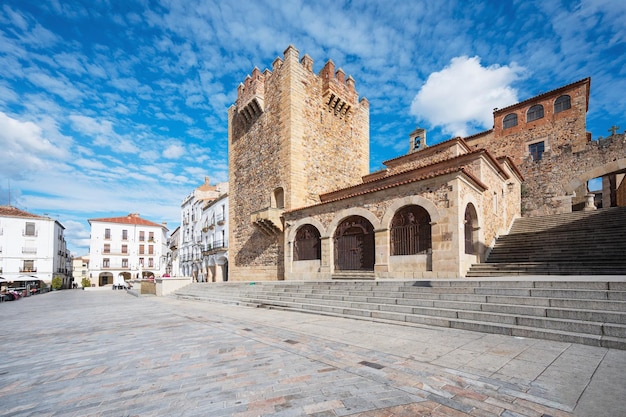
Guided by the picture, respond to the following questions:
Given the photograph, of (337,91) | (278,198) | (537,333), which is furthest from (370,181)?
(537,333)

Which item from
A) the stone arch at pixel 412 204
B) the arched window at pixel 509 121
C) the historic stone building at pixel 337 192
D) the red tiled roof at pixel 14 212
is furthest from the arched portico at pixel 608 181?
the red tiled roof at pixel 14 212

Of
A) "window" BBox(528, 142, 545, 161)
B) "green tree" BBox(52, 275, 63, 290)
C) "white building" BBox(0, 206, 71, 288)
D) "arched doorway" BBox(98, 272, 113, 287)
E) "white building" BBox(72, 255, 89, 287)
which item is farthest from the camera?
"white building" BBox(72, 255, 89, 287)

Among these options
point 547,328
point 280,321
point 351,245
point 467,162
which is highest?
point 467,162

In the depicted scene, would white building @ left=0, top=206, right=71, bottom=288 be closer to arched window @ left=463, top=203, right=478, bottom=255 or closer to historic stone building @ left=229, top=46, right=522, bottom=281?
historic stone building @ left=229, top=46, right=522, bottom=281

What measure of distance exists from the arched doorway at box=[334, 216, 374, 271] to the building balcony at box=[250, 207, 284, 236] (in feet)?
13.2

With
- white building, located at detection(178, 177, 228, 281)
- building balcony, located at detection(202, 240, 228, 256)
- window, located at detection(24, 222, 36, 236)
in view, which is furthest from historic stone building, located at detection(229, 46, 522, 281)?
window, located at detection(24, 222, 36, 236)

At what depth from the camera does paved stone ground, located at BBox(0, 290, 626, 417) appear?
2.75 m

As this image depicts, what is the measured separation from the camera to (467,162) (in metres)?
13.1

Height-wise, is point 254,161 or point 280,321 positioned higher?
point 254,161

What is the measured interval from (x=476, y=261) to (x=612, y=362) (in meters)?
8.39

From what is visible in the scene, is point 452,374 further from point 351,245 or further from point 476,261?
point 351,245

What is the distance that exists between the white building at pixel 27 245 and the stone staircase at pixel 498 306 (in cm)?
4079

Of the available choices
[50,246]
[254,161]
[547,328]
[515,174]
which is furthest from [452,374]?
[50,246]

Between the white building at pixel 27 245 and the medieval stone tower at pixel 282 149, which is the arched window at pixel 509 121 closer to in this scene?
the medieval stone tower at pixel 282 149
